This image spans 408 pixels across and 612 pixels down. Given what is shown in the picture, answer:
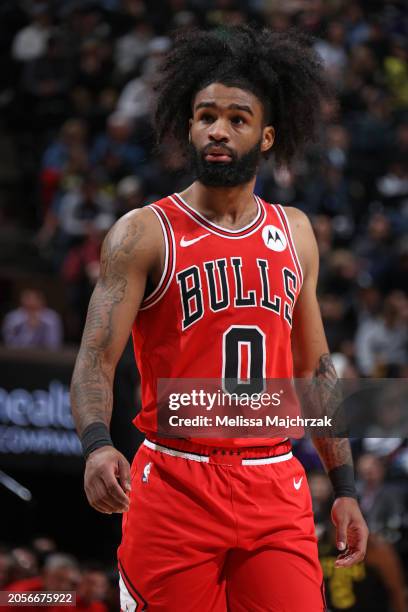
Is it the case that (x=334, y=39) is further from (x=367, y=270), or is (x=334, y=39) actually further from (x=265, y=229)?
(x=265, y=229)

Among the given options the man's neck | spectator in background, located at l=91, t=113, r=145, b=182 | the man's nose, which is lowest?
the man's neck

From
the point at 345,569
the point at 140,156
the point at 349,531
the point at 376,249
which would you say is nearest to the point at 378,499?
the point at 345,569

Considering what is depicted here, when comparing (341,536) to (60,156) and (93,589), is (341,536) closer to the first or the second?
(93,589)

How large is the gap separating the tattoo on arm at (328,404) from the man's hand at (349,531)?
170mm

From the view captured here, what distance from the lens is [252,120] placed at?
13.6ft

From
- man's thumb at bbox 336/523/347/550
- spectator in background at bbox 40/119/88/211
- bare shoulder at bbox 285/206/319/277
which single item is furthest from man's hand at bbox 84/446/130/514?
spectator in background at bbox 40/119/88/211

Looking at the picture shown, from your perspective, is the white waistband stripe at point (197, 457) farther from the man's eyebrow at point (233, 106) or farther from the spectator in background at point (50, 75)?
the spectator in background at point (50, 75)

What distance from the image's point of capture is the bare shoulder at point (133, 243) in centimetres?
392

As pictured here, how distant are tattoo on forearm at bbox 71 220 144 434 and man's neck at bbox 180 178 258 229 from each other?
28cm

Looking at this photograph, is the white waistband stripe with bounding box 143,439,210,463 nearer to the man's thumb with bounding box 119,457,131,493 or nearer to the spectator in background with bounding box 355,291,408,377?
the man's thumb with bounding box 119,457,131,493

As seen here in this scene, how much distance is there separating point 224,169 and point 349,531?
130cm

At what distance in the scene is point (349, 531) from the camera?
161 inches

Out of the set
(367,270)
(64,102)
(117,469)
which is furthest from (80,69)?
(117,469)

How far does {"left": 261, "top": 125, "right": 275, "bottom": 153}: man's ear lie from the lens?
4.26 meters
